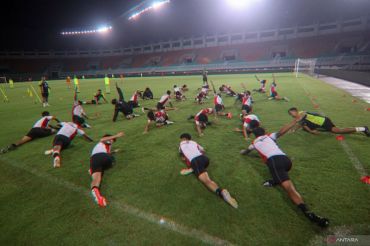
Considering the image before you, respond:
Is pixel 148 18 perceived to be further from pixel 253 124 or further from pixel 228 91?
pixel 253 124

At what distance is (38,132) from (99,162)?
5212mm

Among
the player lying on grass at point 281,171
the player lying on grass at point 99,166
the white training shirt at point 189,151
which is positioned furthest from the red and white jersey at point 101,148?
the player lying on grass at point 281,171

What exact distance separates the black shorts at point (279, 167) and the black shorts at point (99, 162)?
3.98m

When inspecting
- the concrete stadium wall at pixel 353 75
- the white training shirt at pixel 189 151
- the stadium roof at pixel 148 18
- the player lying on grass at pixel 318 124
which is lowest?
the concrete stadium wall at pixel 353 75

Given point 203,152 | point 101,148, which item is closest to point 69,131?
point 101,148

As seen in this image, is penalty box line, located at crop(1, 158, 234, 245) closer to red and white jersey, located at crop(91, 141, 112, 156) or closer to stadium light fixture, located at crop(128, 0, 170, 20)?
red and white jersey, located at crop(91, 141, 112, 156)

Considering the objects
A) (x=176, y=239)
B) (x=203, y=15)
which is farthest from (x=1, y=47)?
(x=176, y=239)

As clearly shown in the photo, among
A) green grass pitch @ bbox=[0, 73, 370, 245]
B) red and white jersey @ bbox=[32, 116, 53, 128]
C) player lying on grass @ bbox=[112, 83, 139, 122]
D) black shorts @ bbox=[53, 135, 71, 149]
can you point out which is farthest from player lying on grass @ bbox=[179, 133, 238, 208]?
red and white jersey @ bbox=[32, 116, 53, 128]

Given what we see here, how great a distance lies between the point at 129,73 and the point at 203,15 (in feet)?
90.7

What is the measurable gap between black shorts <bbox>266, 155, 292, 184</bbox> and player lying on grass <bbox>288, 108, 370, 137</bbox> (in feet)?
10.5

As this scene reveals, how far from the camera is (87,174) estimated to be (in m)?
5.60

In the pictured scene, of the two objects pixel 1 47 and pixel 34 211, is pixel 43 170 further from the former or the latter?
pixel 1 47

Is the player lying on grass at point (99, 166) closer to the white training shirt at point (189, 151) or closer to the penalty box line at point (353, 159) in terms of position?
the white training shirt at point (189, 151)

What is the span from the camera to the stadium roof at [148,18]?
44.2 metres
